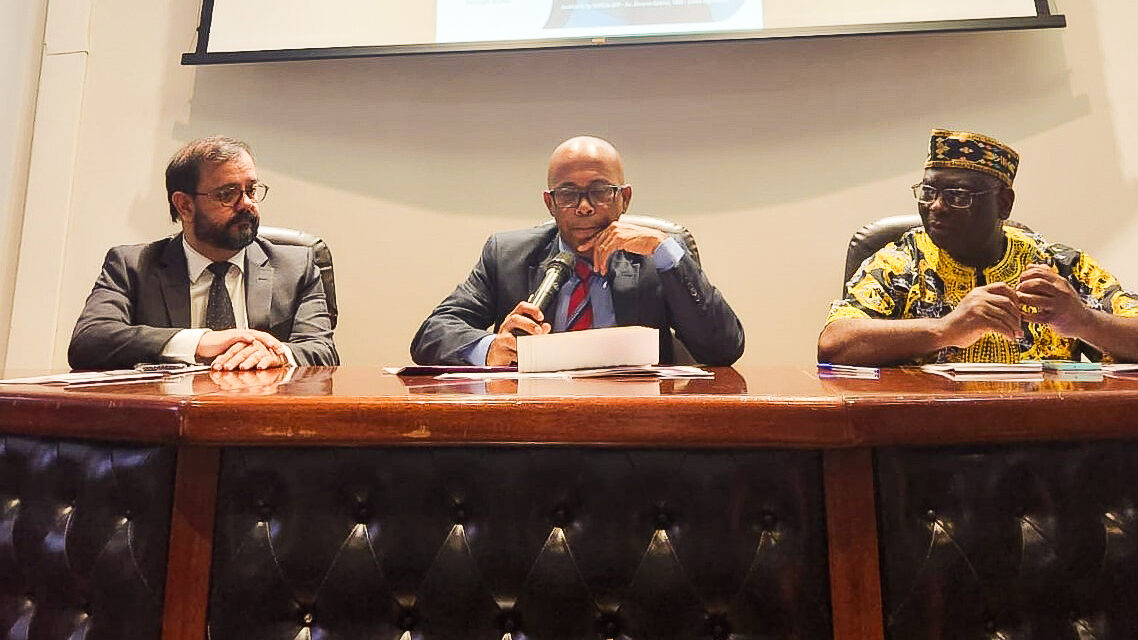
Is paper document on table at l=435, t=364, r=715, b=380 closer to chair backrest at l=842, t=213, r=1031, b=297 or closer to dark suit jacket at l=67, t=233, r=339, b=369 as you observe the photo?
dark suit jacket at l=67, t=233, r=339, b=369

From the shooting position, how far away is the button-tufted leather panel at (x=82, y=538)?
2.45ft

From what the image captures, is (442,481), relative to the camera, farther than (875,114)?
No

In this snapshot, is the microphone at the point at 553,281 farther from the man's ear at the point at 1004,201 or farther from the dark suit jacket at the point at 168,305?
the man's ear at the point at 1004,201

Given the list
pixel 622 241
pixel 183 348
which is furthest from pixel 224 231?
pixel 622 241

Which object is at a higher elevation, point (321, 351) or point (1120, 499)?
point (321, 351)

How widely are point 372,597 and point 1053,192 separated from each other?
95.3 inches

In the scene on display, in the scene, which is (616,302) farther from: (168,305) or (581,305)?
(168,305)

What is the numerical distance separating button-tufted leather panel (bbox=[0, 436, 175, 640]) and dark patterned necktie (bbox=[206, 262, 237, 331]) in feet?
3.20

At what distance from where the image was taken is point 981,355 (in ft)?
5.39

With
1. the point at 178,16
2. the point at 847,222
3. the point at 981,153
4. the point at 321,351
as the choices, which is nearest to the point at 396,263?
the point at 321,351

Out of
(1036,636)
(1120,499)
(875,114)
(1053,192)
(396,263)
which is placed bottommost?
(1036,636)

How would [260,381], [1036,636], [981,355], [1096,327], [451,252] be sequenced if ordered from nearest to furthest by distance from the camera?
[1036,636]
[260,381]
[1096,327]
[981,355]
[451,252]

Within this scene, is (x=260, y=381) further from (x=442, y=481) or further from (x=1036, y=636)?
(x=1036, y=636)

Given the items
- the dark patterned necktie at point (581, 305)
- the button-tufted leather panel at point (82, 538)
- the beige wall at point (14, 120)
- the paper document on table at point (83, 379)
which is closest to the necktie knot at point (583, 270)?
the dark patterned necktie at point (581, 305)
